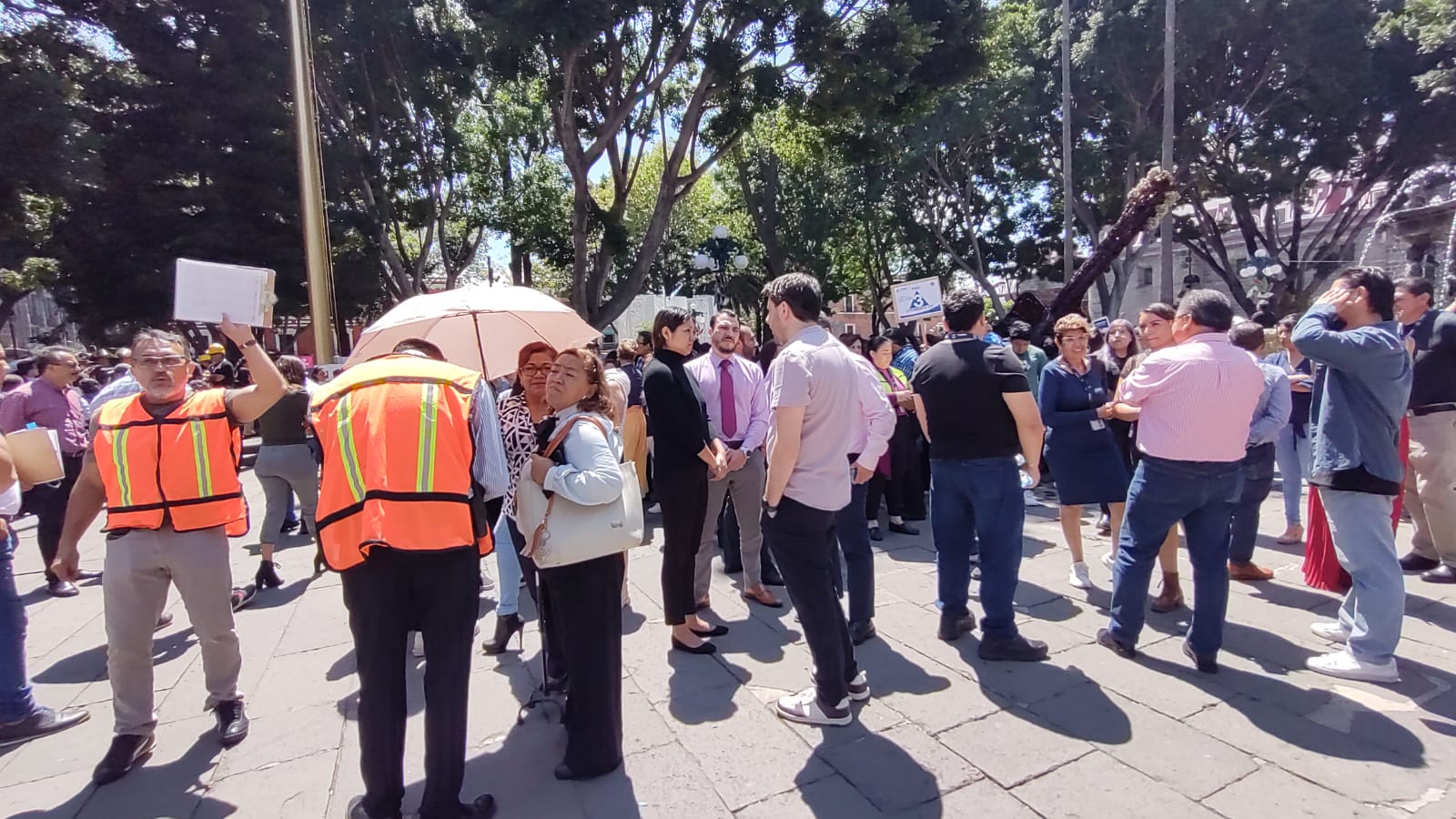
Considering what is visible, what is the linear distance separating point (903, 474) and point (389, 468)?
5.02 m

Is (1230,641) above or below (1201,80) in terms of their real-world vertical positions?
below

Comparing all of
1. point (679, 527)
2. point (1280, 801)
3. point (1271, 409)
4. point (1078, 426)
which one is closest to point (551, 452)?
point (679, 527)

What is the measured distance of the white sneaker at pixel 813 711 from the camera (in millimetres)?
3100

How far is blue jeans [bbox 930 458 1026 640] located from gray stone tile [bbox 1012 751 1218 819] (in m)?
0.94

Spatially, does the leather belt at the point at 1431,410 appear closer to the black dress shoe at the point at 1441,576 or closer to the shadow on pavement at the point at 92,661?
the black dress shoe at the point at 1441,576

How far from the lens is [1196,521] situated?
342 centimetres

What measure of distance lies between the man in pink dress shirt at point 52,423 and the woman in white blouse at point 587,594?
198 inches

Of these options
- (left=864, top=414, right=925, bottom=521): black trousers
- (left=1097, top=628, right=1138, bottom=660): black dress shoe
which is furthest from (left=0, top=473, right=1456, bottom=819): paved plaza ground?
(left=864, top=414, right=925, bottom=521): black trousers

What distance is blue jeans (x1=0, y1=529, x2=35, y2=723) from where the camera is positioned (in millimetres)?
3316

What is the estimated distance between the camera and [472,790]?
2779mm

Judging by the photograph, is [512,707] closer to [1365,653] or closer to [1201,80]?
[1365,653]

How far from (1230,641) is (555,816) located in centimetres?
337

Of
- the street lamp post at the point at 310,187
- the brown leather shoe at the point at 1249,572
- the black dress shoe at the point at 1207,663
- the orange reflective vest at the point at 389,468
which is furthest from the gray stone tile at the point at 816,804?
the street lamp post at the point at 310,187

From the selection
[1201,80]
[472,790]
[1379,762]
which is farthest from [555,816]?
[1201,80]
